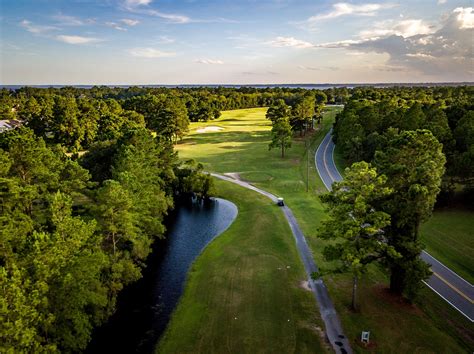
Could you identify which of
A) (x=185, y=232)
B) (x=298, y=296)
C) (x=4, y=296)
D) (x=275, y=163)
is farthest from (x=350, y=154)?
(x=4, y=296)

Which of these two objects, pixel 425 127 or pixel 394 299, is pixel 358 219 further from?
pixel 425 127

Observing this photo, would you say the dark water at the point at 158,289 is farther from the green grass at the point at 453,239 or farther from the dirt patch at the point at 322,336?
the green grass at the point at 453,239

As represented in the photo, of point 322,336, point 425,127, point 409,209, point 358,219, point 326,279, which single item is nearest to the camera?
point 322,336

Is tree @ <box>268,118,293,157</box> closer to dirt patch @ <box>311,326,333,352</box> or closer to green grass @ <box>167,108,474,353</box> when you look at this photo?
green grass @ <box>167,108,474,353</box>

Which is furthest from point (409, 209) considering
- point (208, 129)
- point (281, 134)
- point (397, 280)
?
point (208, 129)

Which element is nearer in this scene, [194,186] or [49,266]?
[49,266]

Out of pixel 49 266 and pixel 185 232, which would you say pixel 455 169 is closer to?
pixel 185 232

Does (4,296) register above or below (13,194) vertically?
below
